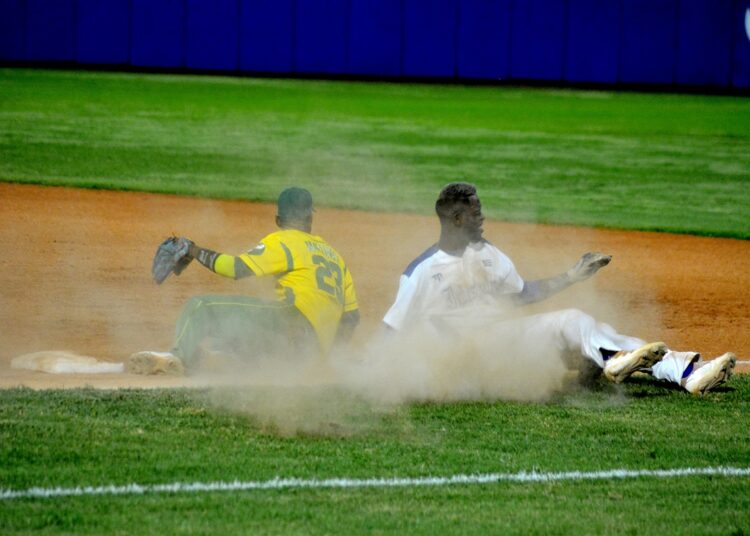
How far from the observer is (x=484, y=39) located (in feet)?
81.1

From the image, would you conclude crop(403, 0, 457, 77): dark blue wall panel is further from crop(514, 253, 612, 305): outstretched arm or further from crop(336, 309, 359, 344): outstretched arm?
crop(514, 253, 612, 305): outstretched arm

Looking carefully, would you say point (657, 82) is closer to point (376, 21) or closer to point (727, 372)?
point (376, 21)

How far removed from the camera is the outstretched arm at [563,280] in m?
7.21

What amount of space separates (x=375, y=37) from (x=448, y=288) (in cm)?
1837

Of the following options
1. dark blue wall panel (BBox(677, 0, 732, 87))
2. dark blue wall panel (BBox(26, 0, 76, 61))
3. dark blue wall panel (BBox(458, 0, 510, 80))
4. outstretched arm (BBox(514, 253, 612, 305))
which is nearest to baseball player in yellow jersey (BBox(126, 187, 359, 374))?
outstretched arm (BBox(514, 253, 612, 305))

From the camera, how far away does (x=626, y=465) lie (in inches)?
229

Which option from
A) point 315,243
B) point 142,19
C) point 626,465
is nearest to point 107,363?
point 315,243

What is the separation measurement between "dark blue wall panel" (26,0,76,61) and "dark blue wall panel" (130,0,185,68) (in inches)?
47.0

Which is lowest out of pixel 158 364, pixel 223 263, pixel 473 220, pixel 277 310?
pixel 158 364

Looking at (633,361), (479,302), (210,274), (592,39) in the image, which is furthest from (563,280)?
(592,39)

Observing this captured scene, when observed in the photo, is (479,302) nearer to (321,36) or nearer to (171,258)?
(171,258)

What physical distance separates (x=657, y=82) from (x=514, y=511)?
21065 millimetres

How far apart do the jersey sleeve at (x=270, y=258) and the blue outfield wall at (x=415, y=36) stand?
17.5 m

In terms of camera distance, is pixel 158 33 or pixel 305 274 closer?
pixel 305 274
